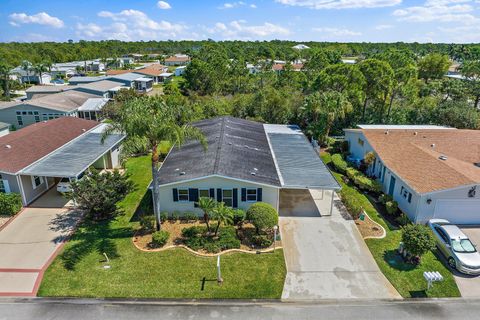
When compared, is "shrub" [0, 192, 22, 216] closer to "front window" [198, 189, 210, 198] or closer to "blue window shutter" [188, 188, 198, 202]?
"blue window shutter" [188, 188, 198, 202]

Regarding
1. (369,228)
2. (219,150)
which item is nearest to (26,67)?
(219,150)

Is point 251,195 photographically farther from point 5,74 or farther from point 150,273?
point 5,74

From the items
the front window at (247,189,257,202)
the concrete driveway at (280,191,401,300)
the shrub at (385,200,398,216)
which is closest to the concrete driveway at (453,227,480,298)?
the concrete driveway at (280,191,401,300)

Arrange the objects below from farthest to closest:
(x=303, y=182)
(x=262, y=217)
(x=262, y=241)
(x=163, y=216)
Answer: (x=303, y=182) → (x=163, y=216) → (x=262, y=217) → (x=262, y=241)

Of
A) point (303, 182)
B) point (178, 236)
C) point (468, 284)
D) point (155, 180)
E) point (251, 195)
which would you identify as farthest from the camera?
point (303, 182)

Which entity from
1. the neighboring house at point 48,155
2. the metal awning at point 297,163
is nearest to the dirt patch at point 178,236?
the metal awning at point 297,163

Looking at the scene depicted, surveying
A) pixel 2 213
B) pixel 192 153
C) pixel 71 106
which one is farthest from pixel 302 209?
pixel 71 106

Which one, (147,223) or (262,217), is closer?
(262,217)
